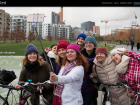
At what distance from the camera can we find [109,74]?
2.44m

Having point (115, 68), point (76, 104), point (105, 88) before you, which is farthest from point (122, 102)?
point (76, 104)

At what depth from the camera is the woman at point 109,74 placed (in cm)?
245

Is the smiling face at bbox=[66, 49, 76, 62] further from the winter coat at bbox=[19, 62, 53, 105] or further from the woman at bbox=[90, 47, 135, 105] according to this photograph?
the winter coat at bbox=[19, 62, 53, 105]

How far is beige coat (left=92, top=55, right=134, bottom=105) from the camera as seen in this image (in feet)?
8.02

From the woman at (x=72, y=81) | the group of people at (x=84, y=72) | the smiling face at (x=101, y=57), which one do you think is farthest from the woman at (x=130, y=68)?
the woman at (x=72, y=81)

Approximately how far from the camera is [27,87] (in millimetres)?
2305

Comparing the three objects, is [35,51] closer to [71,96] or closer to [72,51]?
[72,51]

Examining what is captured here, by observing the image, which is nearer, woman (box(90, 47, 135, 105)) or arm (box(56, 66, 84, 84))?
arm (box(56, 66, 84, 84))

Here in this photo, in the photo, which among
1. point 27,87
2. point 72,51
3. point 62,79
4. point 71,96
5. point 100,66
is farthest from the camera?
point 100,66

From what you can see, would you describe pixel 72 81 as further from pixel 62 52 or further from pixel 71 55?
pixel 62 52

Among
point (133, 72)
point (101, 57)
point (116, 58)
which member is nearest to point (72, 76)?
point (101, 57)

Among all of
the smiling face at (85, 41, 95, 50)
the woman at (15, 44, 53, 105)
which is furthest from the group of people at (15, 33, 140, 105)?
the smiling face at (85, 41, 95, 50)

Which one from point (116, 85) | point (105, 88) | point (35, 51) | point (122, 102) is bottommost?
point (122, 102)

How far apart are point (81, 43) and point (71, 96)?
2.16m
